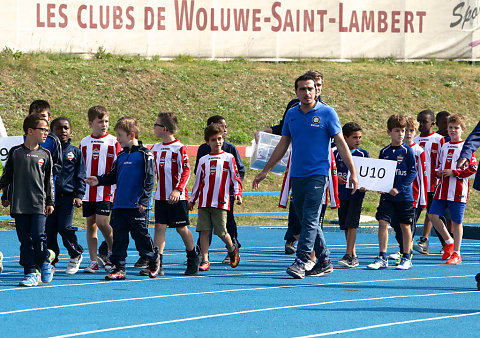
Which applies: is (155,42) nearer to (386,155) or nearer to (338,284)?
(386,155)

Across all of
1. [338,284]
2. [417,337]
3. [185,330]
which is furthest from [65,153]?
[417,337]

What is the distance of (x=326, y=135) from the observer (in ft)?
32.4

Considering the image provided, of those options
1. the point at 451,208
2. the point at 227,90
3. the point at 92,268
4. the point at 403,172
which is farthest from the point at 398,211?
the point at 227,90

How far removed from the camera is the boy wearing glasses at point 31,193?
9203 millimetres

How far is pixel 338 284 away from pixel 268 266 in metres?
1.94

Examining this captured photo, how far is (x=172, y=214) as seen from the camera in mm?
10383

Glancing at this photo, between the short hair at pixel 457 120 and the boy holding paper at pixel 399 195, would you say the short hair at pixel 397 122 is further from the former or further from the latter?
the short hair at pixel 457 120

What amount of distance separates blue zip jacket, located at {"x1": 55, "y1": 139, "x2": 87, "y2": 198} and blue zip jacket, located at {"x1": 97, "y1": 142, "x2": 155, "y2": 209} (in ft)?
1.47

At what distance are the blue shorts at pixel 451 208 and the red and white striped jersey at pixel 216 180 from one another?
9.10 feet

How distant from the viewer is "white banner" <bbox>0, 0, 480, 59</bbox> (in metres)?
25.4

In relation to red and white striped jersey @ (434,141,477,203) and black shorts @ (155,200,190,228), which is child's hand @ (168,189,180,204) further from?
red and white striped jersey @ (434,141,477,203)

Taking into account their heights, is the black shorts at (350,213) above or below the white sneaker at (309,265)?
above

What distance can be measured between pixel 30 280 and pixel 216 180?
2.61 metres

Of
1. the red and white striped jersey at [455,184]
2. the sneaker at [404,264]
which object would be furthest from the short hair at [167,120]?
the red and white striped jersey at [455,184]
